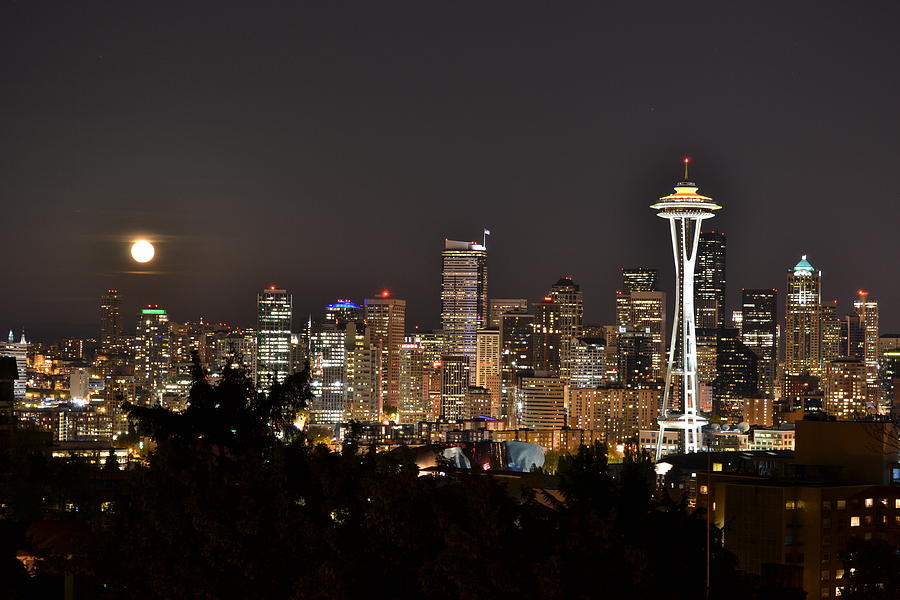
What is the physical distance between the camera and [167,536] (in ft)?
41.6

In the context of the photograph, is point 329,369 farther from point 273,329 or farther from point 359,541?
point 359,541

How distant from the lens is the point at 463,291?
177 metres

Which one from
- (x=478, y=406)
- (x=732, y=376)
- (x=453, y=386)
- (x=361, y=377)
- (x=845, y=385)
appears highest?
(x=732, y=376)

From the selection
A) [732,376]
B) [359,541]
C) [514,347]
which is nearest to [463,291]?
[514,347]

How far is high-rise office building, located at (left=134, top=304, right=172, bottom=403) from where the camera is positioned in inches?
5846

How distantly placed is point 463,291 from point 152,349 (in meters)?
41.2

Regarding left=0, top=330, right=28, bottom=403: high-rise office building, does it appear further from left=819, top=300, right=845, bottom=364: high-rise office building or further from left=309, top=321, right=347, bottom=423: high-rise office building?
left=819, top=300, right=845, bottom=364: high-rise office building

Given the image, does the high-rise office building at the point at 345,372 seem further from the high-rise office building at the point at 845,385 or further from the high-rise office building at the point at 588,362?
the high-rise office building at the point at 845,385

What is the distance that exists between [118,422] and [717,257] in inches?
3220

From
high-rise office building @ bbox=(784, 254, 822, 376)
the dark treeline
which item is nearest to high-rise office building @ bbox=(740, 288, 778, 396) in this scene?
high-rise office building @ bbox=(784, 254, 822, 376)

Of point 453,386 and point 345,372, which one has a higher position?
point 345,372

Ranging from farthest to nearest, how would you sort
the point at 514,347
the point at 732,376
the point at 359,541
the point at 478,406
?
1. the point at 514,347
2. the point at 732,376
3. the point at 478,406
4. the point at 359,541

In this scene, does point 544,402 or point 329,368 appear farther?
point 329,368

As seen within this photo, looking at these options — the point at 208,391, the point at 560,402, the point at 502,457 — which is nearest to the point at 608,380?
the point at 560,402
